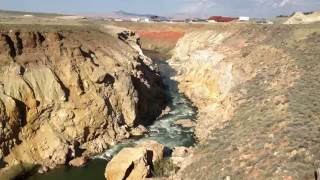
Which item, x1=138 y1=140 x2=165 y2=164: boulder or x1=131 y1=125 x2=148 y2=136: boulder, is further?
x1=131 y1=125 x2=148 y2=136: boulder

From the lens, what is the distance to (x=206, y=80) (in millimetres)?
57969

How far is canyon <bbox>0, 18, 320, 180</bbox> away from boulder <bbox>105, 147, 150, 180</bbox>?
0.07 meters

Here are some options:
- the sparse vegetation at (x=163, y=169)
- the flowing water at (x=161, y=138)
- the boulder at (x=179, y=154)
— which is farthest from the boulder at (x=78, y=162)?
the boulder at (x=179, y=154)

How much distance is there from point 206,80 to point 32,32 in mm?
21793

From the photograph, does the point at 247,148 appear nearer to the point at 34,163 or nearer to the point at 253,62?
the point at 34,163

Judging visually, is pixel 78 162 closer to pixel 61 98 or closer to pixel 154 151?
pixel 61 98

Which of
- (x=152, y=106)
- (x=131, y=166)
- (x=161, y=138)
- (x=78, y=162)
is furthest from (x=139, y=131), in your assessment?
(x=131, y=166)

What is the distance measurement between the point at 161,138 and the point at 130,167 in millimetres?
11269

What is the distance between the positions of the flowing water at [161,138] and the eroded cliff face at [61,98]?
1.17m

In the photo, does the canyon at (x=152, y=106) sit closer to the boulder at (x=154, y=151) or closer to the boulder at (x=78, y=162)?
the boulder at (x=78, y=162)

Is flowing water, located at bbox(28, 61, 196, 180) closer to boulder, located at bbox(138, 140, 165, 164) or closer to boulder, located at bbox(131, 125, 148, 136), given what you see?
boulder, located at bbox(131, 125, 148, 136)

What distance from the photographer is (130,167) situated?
1278 inches

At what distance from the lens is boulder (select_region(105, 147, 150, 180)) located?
32.2 metres

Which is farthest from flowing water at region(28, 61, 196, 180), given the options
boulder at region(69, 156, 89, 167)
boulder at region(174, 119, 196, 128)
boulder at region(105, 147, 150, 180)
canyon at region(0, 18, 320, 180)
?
boulder at region(105, 147, 150, 180)
